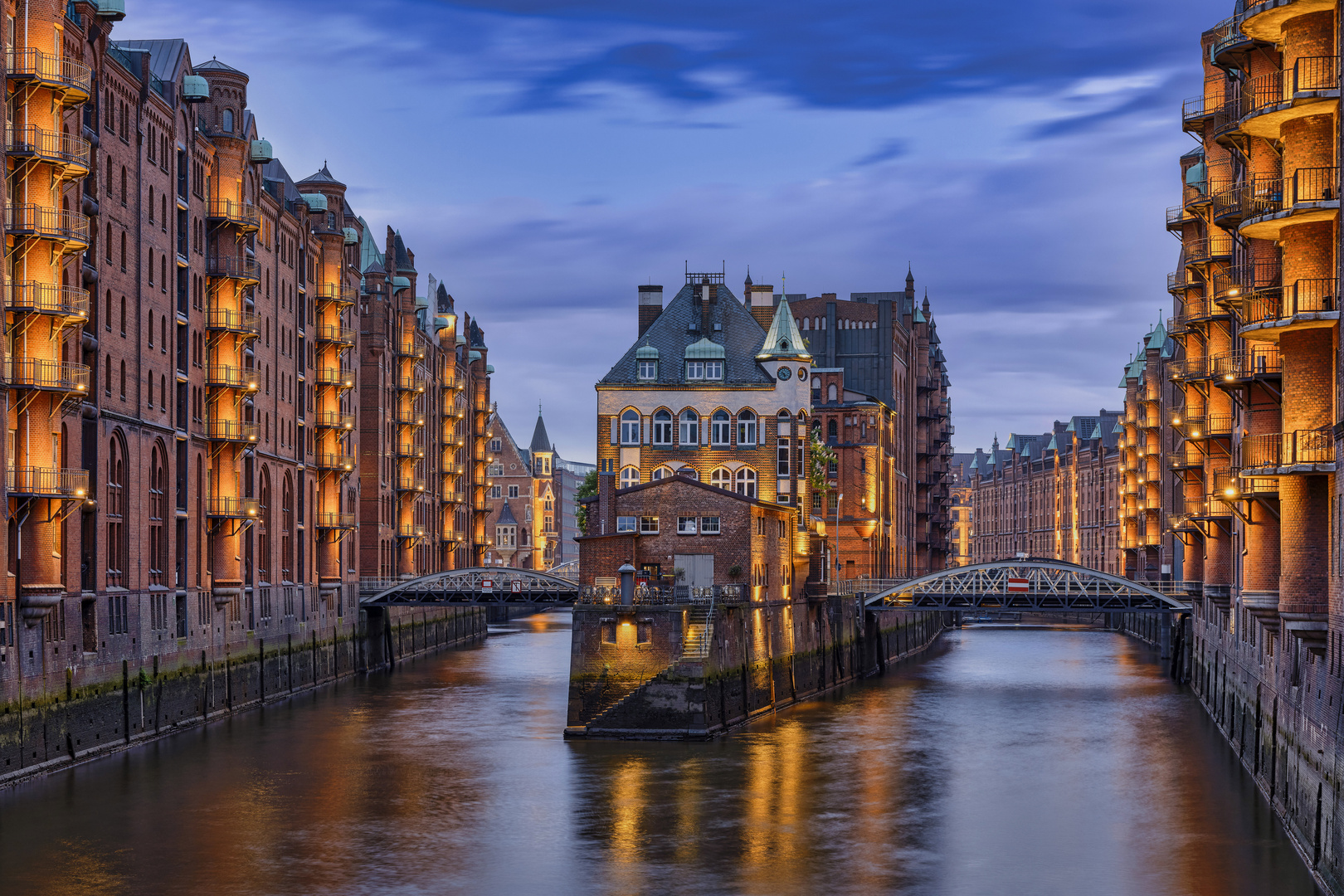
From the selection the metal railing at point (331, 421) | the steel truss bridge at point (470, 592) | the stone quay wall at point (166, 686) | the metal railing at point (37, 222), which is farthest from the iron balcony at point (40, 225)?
the metal railing at point (331, 421)

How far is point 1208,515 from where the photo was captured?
62.8m

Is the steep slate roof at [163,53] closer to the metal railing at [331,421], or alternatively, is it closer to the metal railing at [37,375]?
the metal railing at [37,375]

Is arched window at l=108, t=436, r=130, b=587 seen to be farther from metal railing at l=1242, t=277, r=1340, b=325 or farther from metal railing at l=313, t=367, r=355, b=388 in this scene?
metal railing at l=1242, t=277, r=1340, b=325

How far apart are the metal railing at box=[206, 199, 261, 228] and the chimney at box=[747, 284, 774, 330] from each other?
3385 cm

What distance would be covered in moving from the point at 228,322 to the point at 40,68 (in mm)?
22995

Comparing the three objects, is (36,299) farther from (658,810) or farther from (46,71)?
(658,810)

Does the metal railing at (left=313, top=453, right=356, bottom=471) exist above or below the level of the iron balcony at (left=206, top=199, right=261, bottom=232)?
below

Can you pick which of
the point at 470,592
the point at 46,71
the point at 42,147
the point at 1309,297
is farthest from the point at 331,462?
the point at 1309,297

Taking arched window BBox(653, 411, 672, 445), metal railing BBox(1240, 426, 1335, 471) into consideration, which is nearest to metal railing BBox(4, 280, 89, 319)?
metal railing BBox(1240, 426, 1335, 471)

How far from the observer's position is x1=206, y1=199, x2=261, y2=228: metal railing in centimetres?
7156

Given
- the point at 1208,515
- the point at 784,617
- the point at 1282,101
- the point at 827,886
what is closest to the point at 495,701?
the point at 784,617

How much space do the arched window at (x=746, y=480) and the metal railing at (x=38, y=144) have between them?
4547 cm

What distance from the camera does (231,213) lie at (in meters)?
72.4

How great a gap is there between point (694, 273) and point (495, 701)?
94.8 feet
